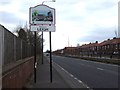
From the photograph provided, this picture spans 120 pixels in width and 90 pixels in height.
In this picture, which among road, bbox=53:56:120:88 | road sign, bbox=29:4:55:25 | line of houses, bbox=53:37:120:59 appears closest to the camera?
road, bbox=53:56:120:88

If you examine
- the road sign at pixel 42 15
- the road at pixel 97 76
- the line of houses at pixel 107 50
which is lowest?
the road at pixel 97 76

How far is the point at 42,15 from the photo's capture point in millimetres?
18891

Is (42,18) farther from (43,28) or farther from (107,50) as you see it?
(107,50)

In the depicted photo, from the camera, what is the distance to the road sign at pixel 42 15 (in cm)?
1864

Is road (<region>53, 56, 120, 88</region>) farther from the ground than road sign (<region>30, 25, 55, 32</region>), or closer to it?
closer to it

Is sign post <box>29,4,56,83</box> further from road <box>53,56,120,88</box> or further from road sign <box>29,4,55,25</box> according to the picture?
road <box>53,56,120,88</box>

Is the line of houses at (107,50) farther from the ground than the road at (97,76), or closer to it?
farther from the ground

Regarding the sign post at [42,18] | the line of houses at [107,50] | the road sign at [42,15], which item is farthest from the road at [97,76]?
the line of houses at [107,50]

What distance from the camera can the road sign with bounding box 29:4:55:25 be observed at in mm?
18641

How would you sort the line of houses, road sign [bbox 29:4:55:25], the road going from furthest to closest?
1. the line of houses
2. road sign [bbox 29:4:55:25]
3. the road

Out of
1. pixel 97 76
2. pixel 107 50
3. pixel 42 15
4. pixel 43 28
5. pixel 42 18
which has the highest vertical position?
pixel 42 15

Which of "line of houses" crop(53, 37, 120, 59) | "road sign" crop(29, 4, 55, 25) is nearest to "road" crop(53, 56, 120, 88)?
"road sign" crop(29, 4, 55, 25)

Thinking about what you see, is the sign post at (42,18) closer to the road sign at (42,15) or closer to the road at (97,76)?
the road sign at (42,15)

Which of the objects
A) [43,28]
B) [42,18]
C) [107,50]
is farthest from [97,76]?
[107,50]
